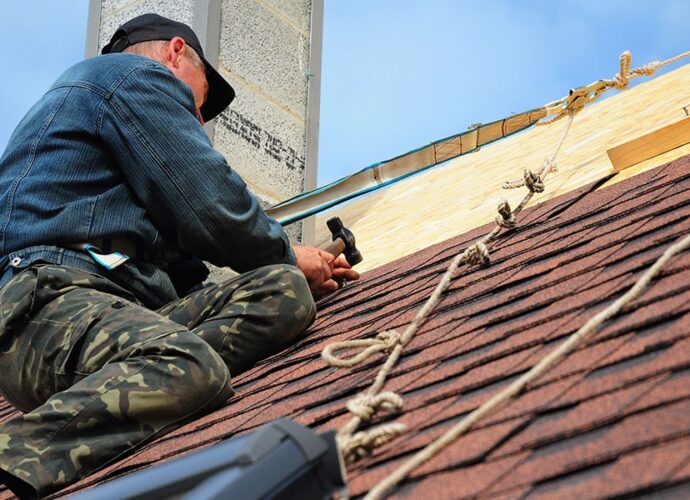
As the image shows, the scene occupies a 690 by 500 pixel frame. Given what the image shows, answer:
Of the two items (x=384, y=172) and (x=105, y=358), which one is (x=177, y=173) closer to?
(x=105, y=358)

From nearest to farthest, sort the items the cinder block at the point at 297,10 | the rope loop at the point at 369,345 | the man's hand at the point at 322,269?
the rope loop at the point at 369,345 → the man's hand at the point at 322,269 → the cinder block at the point at 297,10

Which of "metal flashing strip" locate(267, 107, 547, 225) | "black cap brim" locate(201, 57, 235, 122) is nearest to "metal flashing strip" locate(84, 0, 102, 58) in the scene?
"metal flashing strip" locate(267, 107, 547, 225)

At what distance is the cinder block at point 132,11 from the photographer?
5.71m

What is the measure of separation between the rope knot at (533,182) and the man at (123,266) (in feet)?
2.86

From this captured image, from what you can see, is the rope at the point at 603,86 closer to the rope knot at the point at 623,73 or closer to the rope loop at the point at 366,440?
the rope knot at the point at 623,73

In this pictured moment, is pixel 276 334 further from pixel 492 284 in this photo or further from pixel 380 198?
pixel 380 198

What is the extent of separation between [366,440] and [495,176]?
3.62 meters

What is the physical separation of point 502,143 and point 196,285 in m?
3.37

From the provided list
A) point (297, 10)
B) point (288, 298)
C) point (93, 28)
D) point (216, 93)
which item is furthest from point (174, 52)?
point (297, 10)

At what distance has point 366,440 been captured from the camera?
187cm

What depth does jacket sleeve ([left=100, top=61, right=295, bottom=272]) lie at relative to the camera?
9.74 ft

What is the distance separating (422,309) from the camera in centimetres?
273

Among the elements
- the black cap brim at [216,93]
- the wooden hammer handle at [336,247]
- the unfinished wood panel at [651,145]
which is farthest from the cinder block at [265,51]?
the unfinished wood panel at [651,145]

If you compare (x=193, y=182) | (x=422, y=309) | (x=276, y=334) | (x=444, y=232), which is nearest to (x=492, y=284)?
(x=422, y=309)
